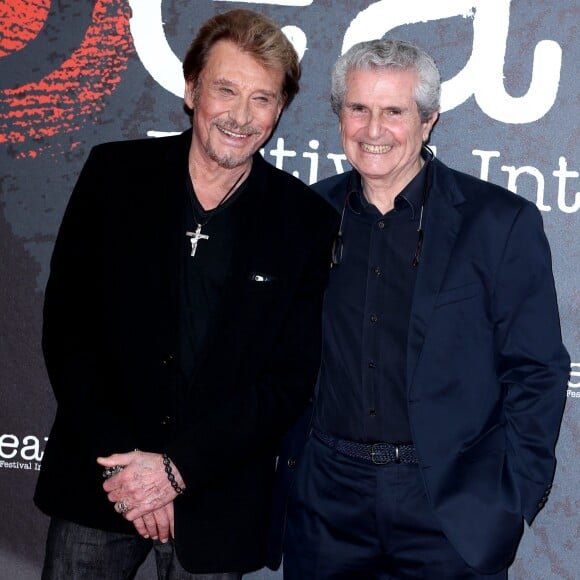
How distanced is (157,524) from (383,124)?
1.32 metres

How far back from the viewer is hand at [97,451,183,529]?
223 cm

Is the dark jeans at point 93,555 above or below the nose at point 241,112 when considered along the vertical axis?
below

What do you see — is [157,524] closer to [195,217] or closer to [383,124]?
[195,217]

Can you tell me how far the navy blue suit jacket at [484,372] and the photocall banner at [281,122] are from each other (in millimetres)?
591

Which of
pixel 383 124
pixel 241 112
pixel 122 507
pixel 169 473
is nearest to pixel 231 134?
pixel 241 112

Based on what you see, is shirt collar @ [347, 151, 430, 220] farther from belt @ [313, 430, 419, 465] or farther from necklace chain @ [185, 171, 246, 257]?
belt @ [313, 430, 419, 465]

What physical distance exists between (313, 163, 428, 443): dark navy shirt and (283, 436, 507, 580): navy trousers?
10cm

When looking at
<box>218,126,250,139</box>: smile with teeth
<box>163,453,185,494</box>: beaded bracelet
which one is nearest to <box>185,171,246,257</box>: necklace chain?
<box>218,126,250,139</box>: smile with teeth

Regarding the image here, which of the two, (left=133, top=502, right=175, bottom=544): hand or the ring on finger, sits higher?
the ring on finger

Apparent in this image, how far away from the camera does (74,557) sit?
2.35 meters

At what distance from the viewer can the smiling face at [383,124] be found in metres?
2.50

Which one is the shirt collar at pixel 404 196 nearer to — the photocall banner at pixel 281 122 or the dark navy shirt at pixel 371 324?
the dark navy shirt at pixel 371 324

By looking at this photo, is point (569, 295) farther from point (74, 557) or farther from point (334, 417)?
point (74, 557)

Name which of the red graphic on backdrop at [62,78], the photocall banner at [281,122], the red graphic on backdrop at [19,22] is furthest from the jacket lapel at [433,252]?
the red graphic on backdrop at [19,22]
